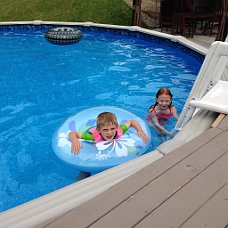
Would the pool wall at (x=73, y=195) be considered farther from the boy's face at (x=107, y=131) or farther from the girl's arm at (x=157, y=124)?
the girl's arm at (x=157, y=124)

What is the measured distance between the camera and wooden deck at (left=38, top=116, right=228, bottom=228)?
1.64 m

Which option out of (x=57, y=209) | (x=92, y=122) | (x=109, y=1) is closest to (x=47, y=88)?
(x=92, y=122)

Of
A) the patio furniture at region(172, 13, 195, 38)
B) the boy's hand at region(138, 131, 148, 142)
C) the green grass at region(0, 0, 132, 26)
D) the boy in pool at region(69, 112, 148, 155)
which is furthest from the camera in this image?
the green grass at region(0, 0, 132, 26)

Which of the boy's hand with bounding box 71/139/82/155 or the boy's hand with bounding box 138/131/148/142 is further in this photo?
the boy's hand with bounding box 138/131/148/142

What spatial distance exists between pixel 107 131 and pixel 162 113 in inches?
58.3

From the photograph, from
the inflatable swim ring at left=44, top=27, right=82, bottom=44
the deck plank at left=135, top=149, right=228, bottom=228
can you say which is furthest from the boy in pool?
the inflatable swim ring at left=44, top=27, right=82, bottom=44

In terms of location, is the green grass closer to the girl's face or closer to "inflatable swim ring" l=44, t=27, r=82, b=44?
"inflatable swim ring" l=44, t=27, r=82, b=44

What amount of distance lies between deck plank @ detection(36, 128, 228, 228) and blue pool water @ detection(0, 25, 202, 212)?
171 cm

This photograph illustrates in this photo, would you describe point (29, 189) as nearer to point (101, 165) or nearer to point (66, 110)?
point (101, 165)

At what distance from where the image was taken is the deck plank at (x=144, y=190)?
1662 mm

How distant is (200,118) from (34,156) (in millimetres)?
2252

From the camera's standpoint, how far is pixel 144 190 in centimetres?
190

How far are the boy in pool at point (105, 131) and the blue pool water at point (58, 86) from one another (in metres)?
0.65

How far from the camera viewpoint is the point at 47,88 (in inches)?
249
